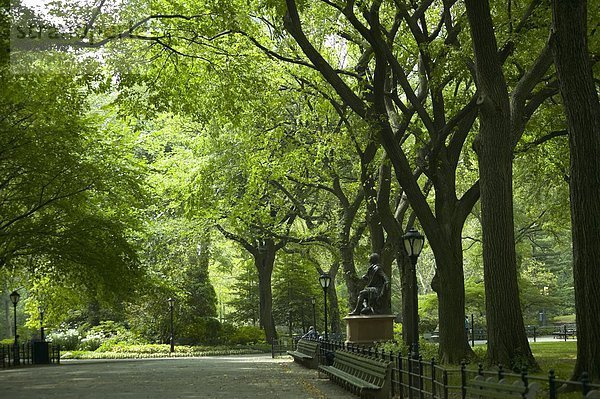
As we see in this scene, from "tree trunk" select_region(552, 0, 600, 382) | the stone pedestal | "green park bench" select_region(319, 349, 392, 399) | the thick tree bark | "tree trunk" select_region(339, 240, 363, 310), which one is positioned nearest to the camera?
"tree trunk" select_region(552, 0, 600, 382)

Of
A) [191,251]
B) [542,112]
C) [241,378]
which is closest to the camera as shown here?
[241,378]

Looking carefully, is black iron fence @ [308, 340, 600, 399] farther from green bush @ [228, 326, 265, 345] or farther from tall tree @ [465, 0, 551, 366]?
green bush @ [228, 326, 265, 345]

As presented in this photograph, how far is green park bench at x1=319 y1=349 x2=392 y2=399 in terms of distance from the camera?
15.2m

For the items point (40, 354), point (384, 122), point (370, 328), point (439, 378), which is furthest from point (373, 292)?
point (40, 354)

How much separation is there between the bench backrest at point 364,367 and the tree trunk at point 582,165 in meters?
3.71

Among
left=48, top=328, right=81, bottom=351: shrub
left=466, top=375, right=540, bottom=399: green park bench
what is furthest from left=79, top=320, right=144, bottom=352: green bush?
left=466, top=375, right=540, bottom=399: green park bench

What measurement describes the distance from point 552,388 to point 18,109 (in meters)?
25.6

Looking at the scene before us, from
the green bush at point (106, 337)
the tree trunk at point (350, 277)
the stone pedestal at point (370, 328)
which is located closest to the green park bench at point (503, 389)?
the stone pedestal at point (370, 328)

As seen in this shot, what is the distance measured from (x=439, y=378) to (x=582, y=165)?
5918 mm

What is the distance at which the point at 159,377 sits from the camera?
80.3 feet

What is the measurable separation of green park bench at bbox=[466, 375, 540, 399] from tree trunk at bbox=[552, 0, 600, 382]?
2.92 meters

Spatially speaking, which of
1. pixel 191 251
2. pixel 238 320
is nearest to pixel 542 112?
pixel 191 251

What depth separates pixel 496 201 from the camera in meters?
17.8

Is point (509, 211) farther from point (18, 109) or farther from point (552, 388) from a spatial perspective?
point (18, 109)
